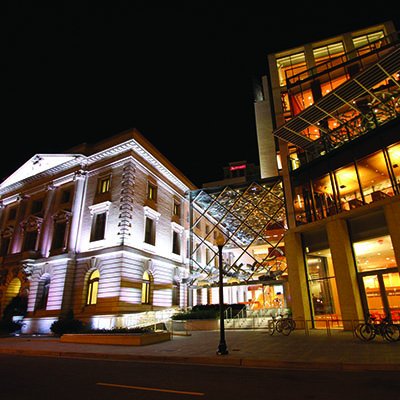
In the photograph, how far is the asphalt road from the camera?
5707mm

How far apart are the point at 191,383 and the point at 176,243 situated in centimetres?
2545

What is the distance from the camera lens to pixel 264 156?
1238 inches

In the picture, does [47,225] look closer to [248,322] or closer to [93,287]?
[93,287]

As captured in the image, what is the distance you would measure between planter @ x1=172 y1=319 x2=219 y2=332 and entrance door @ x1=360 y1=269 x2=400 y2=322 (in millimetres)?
10624

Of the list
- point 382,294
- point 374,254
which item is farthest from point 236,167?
point 382,294

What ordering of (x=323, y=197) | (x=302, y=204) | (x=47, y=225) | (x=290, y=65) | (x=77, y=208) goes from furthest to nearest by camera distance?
(x=47, y=225) < (x=77, y=208) < (x=290, y=65) < (x=302, y=204) < (x=323, y=197)

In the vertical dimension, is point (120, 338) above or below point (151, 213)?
below

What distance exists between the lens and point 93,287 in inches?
957

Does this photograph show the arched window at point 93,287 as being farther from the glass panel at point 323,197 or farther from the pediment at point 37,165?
the glass panel at point 323,197

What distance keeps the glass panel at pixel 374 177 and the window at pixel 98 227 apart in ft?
66.2

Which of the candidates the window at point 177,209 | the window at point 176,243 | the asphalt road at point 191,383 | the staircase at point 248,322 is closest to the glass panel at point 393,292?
the asphalt road at point 191,383

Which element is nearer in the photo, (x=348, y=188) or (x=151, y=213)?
(x=348, y=188)

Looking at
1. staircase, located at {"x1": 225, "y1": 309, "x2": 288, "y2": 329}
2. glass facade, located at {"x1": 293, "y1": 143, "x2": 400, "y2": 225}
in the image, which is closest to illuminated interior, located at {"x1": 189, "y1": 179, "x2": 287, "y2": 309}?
staircase, located at {"x1": 225, "y1": 309, "x2": 288, "y2": 329}

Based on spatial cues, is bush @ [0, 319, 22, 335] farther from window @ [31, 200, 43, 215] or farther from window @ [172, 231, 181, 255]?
window @ [172, 231, 181, 255]
